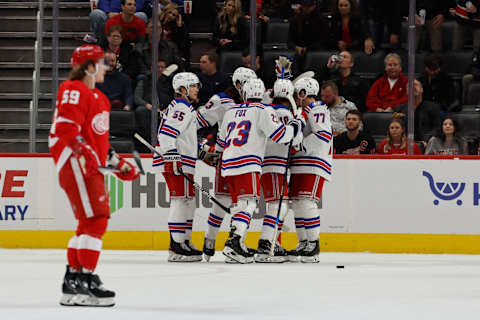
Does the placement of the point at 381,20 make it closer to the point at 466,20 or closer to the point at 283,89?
the point at 466,20

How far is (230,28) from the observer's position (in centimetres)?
1023

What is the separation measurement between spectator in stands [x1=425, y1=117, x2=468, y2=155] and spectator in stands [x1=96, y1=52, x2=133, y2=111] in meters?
2.79

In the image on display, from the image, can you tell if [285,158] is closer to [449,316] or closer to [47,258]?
[47,258]

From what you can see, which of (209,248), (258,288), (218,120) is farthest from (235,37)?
(258,288)

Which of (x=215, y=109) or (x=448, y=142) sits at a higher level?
(x=215, y=109)

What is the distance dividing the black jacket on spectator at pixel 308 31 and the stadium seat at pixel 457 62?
1189 mm

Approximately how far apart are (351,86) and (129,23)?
2.20 metres

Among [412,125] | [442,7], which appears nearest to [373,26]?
[442,7]

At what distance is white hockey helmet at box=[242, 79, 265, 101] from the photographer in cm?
820

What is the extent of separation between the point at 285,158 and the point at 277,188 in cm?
25

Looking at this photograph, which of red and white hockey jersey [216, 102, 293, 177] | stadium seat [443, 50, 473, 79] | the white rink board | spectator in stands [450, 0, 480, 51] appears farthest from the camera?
spectator in stands [450, 0, 480, 51]

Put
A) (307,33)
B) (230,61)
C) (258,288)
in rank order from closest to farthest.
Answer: (258,288), (230,61), (307,33)

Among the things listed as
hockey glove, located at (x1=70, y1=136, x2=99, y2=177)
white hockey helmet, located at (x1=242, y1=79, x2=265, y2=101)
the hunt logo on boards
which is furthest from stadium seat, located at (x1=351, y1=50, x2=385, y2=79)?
hockey glove, located at (x1=70, y1=136, x2=99, y2=177)

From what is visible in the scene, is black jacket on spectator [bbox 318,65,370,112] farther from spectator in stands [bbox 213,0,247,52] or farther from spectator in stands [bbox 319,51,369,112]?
spectator in stands [bbox 213,0,247,52]
